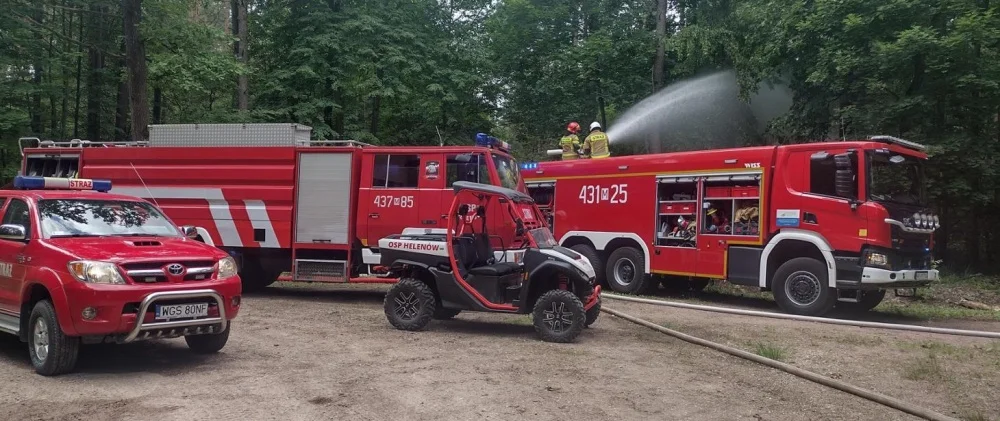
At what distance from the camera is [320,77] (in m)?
21.3

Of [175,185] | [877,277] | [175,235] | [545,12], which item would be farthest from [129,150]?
[545,12]

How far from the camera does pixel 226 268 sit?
7.05 meters

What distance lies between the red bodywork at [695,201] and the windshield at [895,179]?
0.14 metres

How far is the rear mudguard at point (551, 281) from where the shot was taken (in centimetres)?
848

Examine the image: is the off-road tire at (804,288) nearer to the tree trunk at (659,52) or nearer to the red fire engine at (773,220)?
the red fire engine at (773,220)

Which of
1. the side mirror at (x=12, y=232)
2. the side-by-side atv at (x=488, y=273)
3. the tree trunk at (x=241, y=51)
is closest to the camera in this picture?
the side mirror at (x=12, y=232)

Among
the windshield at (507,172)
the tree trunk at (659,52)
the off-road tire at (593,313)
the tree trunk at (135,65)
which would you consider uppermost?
the tree trunk at (659,52)

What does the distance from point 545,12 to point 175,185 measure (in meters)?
15.1

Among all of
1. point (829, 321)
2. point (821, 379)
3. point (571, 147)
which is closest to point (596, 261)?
point (571, 147)

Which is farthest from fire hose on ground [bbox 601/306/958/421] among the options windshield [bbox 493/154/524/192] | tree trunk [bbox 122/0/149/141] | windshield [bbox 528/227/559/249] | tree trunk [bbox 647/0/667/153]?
tree trunk [bbox 647/0/667/153]

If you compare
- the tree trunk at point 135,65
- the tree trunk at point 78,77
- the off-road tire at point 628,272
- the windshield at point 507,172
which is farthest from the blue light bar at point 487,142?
the tree trunk at point 78,77

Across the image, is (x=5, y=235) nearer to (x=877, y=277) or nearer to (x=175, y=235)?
(x=175, y=235)

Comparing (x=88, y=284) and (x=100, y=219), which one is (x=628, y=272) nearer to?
(x=100, y=219)

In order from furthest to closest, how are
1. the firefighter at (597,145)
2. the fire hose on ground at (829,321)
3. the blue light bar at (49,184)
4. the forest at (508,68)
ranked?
1. the forest at (508,68)
2. the firefighter at (597,145)
3. the fire hose on ground at (829,321)
4. the blue light bar at (49,184)
